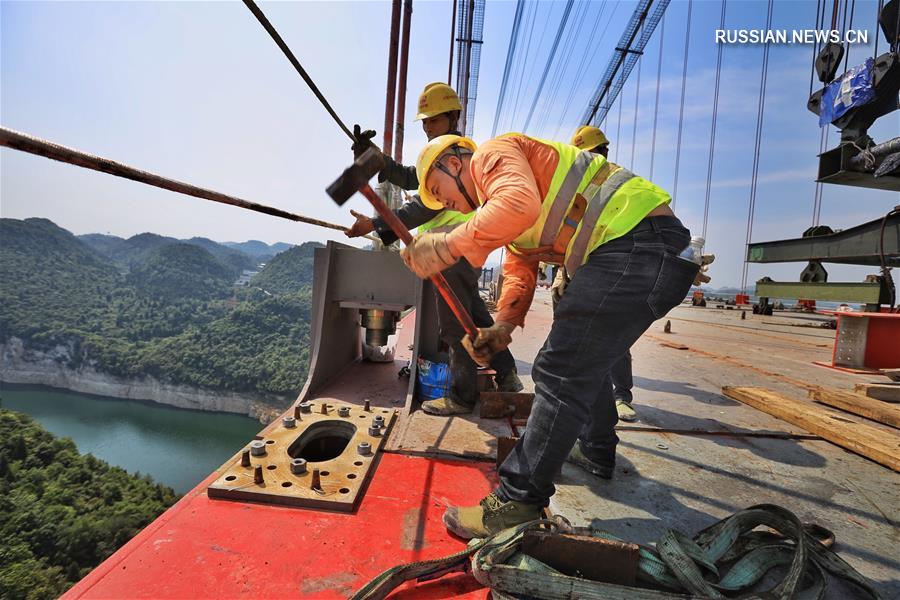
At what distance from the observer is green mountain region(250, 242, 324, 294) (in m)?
84.2

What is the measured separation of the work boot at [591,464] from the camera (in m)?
1.83

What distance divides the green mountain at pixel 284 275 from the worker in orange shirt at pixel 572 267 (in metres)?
85.2

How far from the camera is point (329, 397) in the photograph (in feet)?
9.43

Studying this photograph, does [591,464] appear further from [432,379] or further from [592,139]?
[592,139]

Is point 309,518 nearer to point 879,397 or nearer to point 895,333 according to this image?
point 879,397

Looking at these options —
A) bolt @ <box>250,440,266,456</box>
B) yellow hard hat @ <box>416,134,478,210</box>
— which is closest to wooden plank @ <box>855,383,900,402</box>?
yellow hard hat @ <box>416,134,478,210</box>

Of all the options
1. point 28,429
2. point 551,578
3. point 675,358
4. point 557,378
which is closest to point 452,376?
point 557,378

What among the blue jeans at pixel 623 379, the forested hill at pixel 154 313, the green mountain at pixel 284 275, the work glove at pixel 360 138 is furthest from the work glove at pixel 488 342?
the green mountain at pixel 284 275

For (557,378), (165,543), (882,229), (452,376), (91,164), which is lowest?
(165,543)

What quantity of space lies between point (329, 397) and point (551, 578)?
2.10 meters

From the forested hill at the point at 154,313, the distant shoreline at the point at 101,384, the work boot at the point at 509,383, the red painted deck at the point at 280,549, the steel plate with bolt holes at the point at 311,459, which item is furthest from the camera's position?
the forested hill at the point at 154,313

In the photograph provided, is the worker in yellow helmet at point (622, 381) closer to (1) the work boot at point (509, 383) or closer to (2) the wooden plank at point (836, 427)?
(1) the work boot at point (509, 383)

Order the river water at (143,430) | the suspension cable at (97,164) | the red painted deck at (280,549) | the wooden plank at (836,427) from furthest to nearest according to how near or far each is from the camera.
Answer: the river water at (143,430) < the wooden plank at (836,427) < the red painted deck at (280,549) < the suspension cable at (97,164)

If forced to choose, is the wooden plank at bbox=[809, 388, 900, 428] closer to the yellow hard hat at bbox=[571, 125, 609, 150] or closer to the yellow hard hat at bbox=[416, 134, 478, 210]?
the yellow hard hat at bbox=[571, 125, 609, 150]
